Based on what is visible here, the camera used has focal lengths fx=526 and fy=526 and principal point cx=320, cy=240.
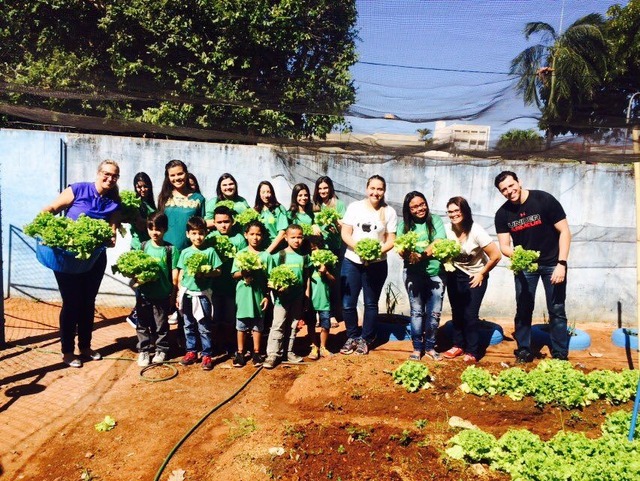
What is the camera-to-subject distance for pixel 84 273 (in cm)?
569

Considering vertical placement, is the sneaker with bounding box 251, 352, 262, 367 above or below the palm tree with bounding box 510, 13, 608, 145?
below

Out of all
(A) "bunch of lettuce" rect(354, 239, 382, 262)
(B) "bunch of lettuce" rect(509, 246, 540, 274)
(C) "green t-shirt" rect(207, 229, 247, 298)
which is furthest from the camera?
(C) "green t-shirt" rect(207, 229, 247, 298)

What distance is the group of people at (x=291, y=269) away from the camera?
583cm

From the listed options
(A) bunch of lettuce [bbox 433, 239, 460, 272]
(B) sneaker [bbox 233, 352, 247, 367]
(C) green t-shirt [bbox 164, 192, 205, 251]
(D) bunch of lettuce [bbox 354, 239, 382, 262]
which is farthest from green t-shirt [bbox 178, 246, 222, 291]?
(A) bunch of lettuce [bbox 433, 239, 460, 272]

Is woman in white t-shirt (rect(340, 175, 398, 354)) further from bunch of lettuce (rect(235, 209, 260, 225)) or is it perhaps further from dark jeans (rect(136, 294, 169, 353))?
dark jeans (rect(136, 294, 169, 353))

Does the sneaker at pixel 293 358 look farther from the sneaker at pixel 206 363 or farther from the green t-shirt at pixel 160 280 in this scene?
the green t-shirt at pixel 160 280

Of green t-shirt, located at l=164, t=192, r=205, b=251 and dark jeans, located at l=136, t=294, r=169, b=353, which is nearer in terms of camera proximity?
dark jeans, located at l=136, t=294, r=169, b=353

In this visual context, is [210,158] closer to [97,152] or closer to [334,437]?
[97,152]

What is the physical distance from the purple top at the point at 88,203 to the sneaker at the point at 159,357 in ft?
5.49

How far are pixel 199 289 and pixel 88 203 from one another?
1.49 m

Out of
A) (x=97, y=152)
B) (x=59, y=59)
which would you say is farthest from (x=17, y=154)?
(x=59, y=59)

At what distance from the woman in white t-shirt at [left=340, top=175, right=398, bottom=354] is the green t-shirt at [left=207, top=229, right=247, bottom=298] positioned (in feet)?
4.06

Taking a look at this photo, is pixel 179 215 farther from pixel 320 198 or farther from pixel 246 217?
pixel 320 198

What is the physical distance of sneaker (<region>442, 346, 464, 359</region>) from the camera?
637cm
